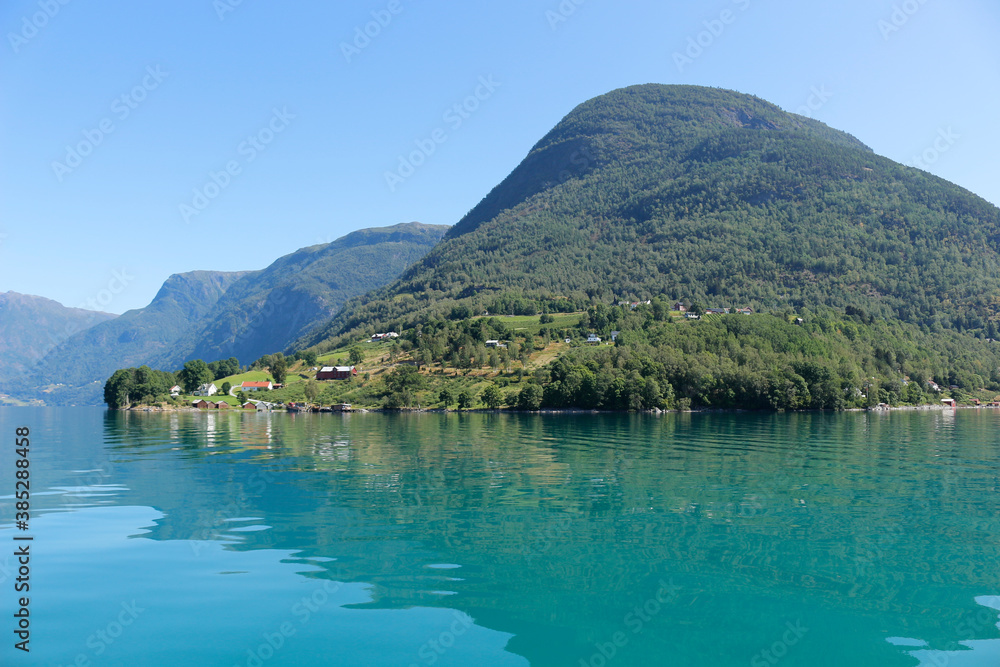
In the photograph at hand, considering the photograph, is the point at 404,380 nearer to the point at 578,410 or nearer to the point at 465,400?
the point at 465,400

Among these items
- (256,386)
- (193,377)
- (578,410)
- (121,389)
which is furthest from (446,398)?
(121,389)

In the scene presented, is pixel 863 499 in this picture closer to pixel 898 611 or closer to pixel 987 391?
pixel 898 611

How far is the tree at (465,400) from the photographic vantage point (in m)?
145

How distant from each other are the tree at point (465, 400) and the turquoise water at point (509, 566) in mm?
102426

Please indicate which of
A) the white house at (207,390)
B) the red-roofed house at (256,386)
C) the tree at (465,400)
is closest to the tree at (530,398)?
the tree at (465,400)

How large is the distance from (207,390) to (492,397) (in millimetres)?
98900

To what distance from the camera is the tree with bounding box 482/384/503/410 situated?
140 metres

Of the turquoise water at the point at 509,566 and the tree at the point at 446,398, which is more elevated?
the turquoise water at the point at 509,566

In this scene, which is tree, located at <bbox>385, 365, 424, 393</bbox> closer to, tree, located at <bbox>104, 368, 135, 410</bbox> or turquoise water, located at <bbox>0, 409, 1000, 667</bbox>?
tree, located at <bbox>104, 368, 135, 410</bbox>

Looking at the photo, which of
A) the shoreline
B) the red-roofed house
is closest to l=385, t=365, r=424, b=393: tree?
the shoreline

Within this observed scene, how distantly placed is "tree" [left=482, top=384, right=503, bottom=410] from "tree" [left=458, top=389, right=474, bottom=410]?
11.7 ft

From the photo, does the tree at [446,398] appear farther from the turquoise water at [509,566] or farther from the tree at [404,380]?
the turquoise water at [509,566]

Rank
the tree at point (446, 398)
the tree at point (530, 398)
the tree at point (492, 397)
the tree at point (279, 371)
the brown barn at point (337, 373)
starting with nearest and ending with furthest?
the tree at point (530, 398) < the tree at point (492, 397) < the tree at point (446, 398) < the brown barn at point (337, 373) < the tree at point (279, 371)

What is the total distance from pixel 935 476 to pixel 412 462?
123 ft
